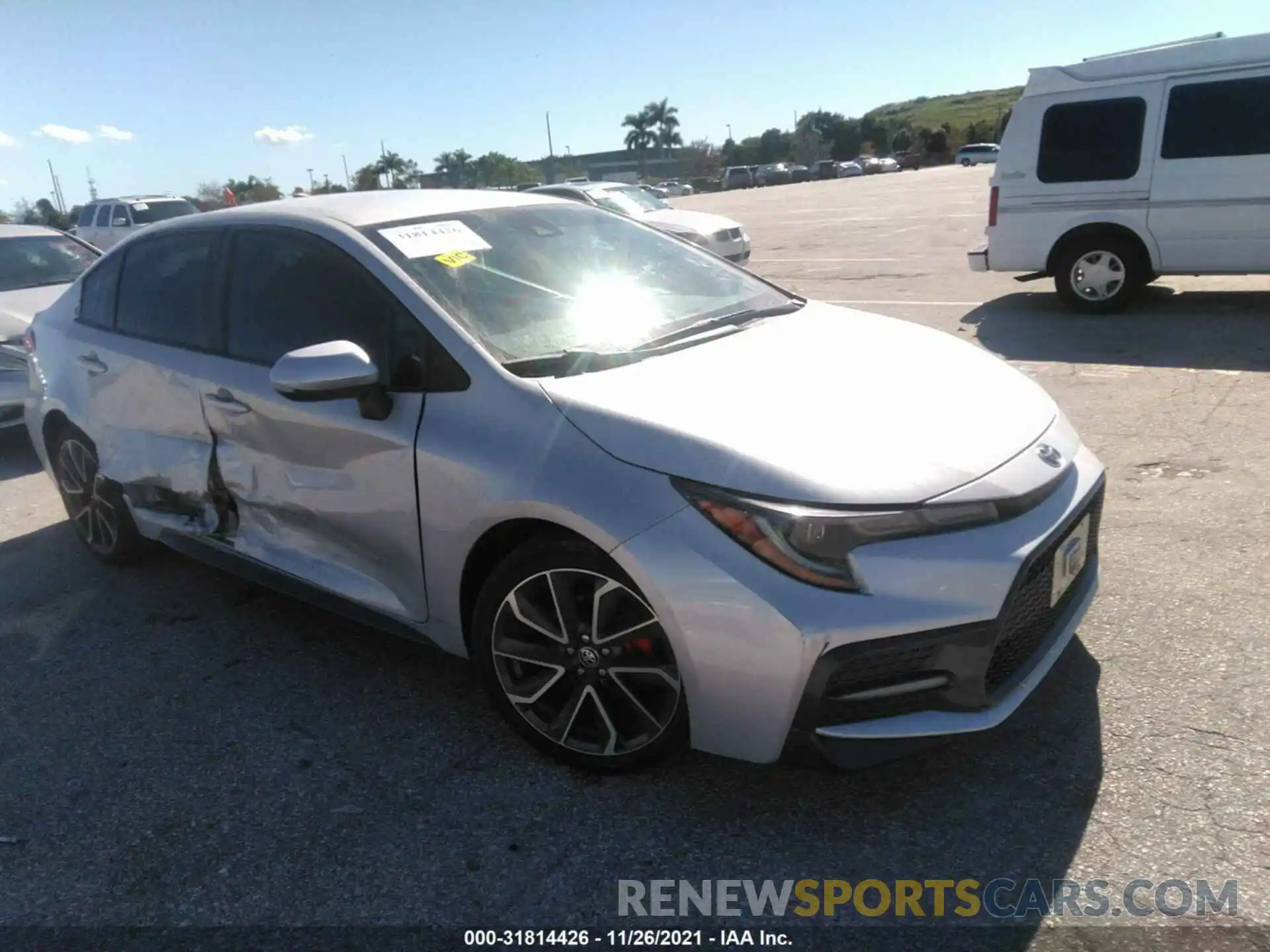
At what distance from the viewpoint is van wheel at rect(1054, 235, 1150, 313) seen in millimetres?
8836

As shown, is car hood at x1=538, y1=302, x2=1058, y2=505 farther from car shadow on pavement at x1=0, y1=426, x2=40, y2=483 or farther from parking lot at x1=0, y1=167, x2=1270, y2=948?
car shadow on pavement at x1=0, y1=426, x2=40, y2=483

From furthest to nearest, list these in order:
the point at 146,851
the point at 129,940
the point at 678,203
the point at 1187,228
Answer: the point at 678,203 < the point at 1187,228 < the point at 146,851 < the point at 129,940

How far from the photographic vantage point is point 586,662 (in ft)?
8.96

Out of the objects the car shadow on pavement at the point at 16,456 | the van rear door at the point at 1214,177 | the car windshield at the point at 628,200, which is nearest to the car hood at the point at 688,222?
Result: the car windshield at the point at 628,200

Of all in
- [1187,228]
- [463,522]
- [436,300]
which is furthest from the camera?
[1187,228]

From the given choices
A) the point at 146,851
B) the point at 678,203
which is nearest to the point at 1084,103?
the point at 146,851

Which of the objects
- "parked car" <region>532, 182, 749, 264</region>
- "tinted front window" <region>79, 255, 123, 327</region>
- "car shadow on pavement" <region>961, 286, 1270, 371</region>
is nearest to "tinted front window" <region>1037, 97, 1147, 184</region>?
"car shadow on pavement" <region>961, 286, 1270, 371</region>

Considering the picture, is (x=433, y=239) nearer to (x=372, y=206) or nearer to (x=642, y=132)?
(x=372, y=206)

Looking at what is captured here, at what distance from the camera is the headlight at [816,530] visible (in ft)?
7.72

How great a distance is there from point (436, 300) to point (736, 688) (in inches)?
60.7

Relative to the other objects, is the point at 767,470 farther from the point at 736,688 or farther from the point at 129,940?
the point at 129,940

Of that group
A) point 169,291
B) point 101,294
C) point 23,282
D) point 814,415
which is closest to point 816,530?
point 814,415

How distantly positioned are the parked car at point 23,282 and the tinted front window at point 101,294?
105 inches

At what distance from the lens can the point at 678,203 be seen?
41281 millimetres
